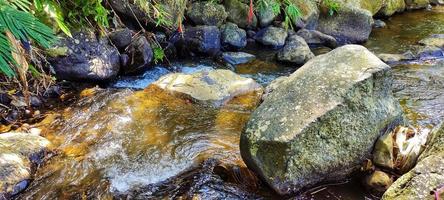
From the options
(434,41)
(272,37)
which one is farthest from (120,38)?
(434,41)

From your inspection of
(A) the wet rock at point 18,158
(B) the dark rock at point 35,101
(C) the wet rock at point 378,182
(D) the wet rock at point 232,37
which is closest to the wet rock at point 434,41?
(D) the wet rock at point 232,37

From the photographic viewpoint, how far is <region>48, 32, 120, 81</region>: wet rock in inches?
195

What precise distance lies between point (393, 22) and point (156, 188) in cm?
933

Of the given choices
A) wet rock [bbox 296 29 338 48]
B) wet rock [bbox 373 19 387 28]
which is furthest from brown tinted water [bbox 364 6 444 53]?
wet rock [bbox 296 29 338 48]

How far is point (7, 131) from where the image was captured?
3.97 m

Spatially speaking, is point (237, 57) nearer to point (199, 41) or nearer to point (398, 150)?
point (199, 41)

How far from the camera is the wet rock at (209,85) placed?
5023 mm

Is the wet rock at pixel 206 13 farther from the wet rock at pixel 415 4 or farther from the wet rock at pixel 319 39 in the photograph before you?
the wet rock at pixel 415 4

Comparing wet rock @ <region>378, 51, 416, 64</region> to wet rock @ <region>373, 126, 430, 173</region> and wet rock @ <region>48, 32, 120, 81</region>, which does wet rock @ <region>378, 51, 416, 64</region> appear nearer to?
wet rock @ <region>373, 126, 430, 173</region>

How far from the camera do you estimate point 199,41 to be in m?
6.81

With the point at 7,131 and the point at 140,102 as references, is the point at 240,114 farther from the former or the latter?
the point at 7,131

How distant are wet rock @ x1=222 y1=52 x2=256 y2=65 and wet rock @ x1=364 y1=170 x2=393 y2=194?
3.90 meters

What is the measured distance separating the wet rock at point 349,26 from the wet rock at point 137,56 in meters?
4.60

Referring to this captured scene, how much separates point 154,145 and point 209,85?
4.98ft
